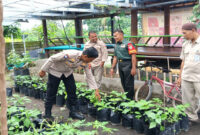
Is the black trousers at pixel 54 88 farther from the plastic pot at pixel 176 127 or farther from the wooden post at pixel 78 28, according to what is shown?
the wooden post at pixel 78 28

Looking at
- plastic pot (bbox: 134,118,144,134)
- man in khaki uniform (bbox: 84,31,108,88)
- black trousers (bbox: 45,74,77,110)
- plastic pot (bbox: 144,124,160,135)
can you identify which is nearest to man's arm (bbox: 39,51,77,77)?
black trousers (bbox: 45,74,77,110)

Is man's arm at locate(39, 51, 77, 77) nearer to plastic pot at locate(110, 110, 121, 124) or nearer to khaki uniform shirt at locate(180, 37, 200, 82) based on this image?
plastic pot at locate(110, 110, 121, 124)

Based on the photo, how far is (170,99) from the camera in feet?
15.9

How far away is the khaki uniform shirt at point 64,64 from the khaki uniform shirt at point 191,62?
1.78 meters

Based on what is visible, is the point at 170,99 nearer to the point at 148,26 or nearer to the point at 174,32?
the point at 174,32

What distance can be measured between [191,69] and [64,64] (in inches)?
94.3

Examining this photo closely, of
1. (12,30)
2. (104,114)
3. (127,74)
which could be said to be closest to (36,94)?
(104,114)

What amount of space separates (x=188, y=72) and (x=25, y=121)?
9.74 ft

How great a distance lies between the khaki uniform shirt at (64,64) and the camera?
12.8 feet

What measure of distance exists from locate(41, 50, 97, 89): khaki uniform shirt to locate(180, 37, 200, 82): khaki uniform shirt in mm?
1785

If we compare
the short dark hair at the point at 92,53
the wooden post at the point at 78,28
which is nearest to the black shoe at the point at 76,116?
the short dark hair at the point at 92,53

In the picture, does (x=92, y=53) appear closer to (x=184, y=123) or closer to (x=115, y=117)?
(x=115, y=117)

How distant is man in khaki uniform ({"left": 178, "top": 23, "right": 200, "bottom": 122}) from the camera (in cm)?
362

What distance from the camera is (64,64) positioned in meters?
4.14
